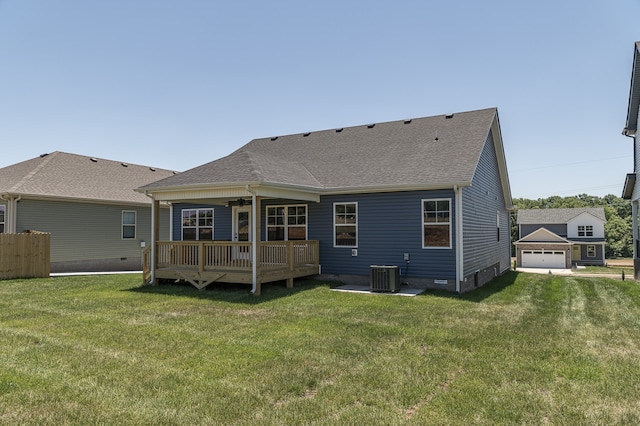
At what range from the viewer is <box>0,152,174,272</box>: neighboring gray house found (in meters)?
16.2

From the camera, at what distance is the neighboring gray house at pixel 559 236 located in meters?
42.9

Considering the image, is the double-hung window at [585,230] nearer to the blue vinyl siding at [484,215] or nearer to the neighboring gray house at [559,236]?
the neighboring gray house at [559,236]

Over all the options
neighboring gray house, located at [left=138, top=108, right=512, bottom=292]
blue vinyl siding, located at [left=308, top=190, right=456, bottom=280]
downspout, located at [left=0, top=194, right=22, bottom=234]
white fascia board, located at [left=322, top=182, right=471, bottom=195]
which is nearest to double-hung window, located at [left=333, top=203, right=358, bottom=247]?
neighboring gray house, located at [left=138, top=108, right=512, bottom=292]

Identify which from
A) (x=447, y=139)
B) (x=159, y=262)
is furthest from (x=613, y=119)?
(x=159, y=262)

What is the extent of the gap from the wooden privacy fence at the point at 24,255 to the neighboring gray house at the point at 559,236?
42009 mm

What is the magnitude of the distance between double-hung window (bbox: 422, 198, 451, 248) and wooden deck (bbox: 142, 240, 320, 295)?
3581mm

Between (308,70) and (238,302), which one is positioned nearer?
(238,302)

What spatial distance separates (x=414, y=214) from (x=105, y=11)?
394 inches

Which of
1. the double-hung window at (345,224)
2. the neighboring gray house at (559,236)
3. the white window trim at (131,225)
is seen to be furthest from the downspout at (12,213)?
the neighboring gray house at (559,236)

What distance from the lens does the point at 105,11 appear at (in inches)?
421

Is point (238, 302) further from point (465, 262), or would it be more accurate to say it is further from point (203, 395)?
point (465, 262)

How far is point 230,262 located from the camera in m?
11.8

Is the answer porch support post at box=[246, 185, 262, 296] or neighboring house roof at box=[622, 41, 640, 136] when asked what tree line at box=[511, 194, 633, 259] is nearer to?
neighboring house roof at box=[622, 41, 640, 136]

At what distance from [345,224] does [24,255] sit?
1130 cm
